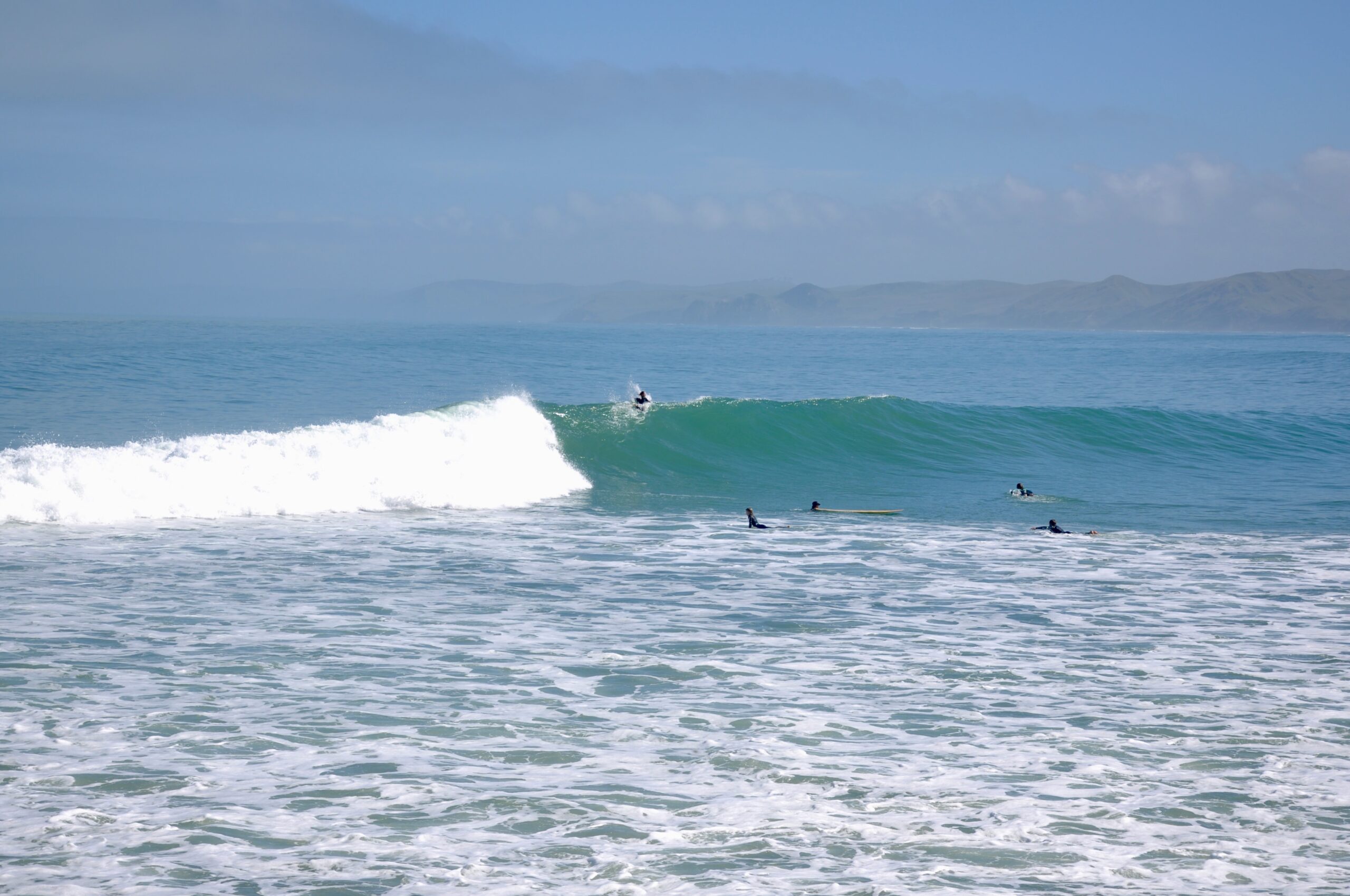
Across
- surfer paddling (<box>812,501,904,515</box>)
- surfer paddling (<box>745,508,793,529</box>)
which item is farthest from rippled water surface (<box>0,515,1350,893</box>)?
surfer paddling (<box>812,501,904,515</box>)

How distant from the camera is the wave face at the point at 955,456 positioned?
2305 cm

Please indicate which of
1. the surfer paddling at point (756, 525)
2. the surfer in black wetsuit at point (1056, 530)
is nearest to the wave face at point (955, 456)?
the surfer in black wetsuit at point (1056, 530)

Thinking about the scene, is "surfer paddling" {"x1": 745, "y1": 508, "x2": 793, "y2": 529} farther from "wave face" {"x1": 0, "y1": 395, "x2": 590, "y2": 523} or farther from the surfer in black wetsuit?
"wave face" {"x1": 0, "y1": 395, "x2": 590, "y2": 523}

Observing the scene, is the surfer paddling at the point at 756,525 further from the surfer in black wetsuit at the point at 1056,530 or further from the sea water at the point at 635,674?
the surfer in black wetsuit at the point at 1056,530

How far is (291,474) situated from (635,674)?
12117 mm

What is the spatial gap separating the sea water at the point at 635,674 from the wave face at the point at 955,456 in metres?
0.33

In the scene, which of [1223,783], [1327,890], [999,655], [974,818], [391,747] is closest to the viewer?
[1327,890]

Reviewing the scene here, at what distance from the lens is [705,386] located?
53.4m

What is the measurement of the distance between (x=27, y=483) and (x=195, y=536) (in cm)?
345

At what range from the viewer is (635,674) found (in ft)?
31.8

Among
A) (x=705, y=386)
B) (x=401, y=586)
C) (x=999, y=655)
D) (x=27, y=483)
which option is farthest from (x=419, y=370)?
(x=999, y=655)

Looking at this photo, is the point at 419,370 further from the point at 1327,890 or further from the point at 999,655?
the point at 1327,890

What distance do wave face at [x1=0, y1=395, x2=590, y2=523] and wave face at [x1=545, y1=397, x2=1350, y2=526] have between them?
82.9 inches

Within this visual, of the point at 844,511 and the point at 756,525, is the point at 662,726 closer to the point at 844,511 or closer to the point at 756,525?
the point at 756,525
